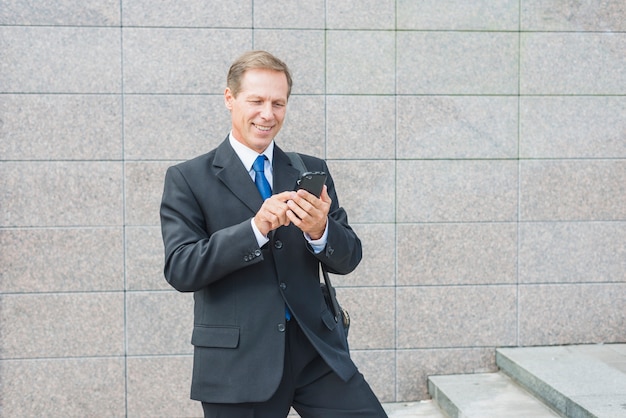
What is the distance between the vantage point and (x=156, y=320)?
197 inches

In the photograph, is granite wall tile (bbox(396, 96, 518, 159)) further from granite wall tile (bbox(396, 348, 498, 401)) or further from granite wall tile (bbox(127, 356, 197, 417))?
granite wall tile (bbox(127, 356, 197, 417))

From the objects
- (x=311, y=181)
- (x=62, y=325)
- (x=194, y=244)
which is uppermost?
(x=311, y=181)

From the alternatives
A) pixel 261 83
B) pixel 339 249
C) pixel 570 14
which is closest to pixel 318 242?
pixel 339 249

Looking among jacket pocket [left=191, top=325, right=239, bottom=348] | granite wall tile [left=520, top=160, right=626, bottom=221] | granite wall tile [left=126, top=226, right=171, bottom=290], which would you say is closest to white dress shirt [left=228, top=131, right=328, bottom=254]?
jacket pocket [left=191, top=325, right=239, bottom=348]

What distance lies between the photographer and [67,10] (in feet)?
16.0

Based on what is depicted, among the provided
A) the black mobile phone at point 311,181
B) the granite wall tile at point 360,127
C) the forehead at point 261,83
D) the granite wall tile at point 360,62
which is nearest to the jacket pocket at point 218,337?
the black mobile phone at point 311,181

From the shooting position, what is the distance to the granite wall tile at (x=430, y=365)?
17.0 ft

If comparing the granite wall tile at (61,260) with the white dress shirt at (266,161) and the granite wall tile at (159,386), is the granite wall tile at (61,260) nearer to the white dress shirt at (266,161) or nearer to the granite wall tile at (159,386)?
the granite wall tile at (159,386)

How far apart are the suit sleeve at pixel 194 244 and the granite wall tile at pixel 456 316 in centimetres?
285

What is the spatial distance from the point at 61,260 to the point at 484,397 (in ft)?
9.67

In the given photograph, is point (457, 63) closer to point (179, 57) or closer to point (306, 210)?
point (179, 57)

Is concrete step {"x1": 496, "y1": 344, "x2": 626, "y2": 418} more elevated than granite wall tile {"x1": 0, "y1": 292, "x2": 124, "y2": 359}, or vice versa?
granite wall tile {"x1": 0, "y1": 292, "x2": 124, "y2": 359}

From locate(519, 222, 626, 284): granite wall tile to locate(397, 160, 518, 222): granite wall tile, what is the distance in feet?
0.81

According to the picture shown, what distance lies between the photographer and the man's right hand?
233cm
